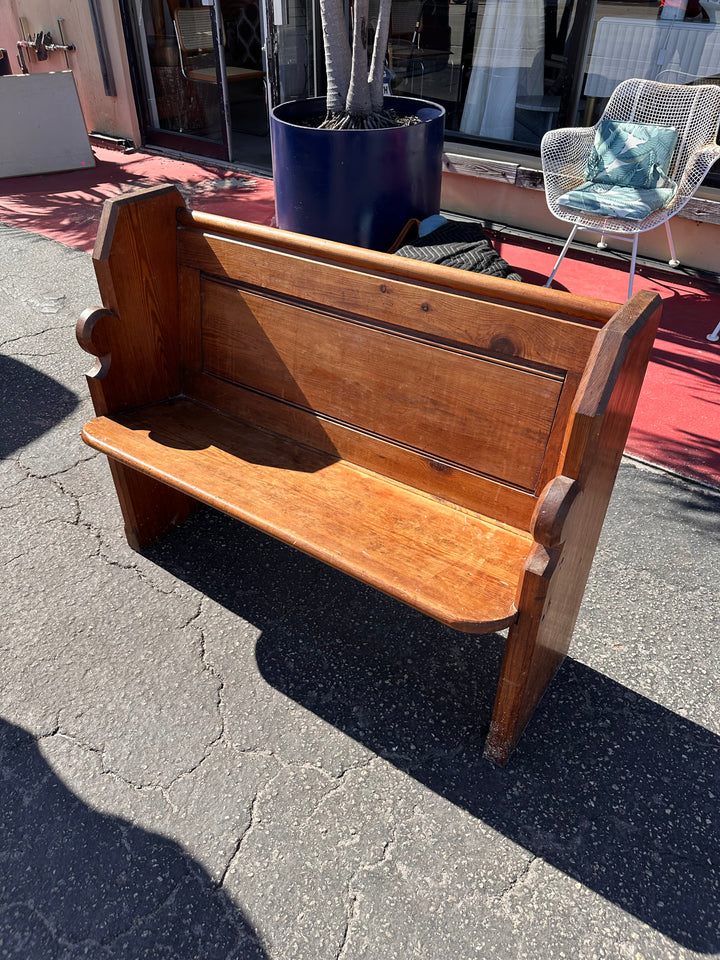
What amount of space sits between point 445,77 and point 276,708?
19.9 ft

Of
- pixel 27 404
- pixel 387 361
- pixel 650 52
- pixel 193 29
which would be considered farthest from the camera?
pixel 193 29

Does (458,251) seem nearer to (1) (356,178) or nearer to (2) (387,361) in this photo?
(1) (356,178)

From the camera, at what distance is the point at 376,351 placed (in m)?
2.09

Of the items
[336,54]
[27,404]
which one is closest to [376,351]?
[27,404]

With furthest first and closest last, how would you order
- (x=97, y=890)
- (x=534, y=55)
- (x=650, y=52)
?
1. (x=534, y=55)
2. (x=650, y=52)
3. (x=97, y=890)

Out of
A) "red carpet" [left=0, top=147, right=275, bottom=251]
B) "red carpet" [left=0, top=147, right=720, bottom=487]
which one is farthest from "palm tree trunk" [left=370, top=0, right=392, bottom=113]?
"red carpet" [left=0, top=147, right=275, bottom=251]

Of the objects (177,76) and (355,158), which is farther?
(177,76)

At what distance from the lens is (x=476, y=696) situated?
2.12m

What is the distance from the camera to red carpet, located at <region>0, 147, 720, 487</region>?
3.31 metres

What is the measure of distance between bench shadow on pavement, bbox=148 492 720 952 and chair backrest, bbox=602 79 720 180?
148 inches

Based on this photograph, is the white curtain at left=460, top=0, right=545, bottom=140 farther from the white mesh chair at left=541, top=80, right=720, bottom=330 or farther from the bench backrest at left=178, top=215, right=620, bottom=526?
the bench backrest at left=178, top=215, right=620, bottom=526

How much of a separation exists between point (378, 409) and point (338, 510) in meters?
0.35

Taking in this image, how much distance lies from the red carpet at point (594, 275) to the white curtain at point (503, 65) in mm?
1307

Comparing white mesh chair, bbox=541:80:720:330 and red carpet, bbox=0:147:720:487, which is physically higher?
white mesh chair, bbox=541:80:720:330
